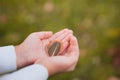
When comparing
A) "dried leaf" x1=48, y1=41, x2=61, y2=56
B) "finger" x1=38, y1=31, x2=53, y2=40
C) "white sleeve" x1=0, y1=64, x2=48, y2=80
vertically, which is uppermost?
"finger" x1=38, y1=31, x2=53, y2=40

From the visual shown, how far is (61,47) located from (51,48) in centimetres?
3

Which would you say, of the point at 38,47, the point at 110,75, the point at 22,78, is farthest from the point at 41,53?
the point at 110,75

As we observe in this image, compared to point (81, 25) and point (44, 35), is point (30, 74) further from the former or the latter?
point (81, 25)

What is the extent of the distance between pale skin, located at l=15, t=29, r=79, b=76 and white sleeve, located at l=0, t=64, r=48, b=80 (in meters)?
0.03

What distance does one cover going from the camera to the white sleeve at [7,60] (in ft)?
2.65

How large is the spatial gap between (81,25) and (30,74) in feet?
0.89


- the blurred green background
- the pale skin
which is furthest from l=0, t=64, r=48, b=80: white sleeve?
the blurred green background

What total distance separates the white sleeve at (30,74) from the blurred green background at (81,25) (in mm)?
149

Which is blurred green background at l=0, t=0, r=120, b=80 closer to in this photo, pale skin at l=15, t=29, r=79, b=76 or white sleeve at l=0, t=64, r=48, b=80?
pale skin at l=15, t=29, r=79, b=76

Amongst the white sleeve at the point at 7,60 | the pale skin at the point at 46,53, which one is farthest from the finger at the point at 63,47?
the white sleeve at the point at 7,60

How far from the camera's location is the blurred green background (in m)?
0.96

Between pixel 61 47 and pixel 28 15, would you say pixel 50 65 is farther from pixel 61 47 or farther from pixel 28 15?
pixel 28 15

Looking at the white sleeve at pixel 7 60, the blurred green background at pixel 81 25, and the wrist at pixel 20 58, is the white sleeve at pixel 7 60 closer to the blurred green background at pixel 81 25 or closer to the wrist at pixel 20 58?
the wrist at pixel 20 58

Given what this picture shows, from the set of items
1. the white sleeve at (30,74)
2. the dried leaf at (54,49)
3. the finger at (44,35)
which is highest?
the finger at (44,35)
